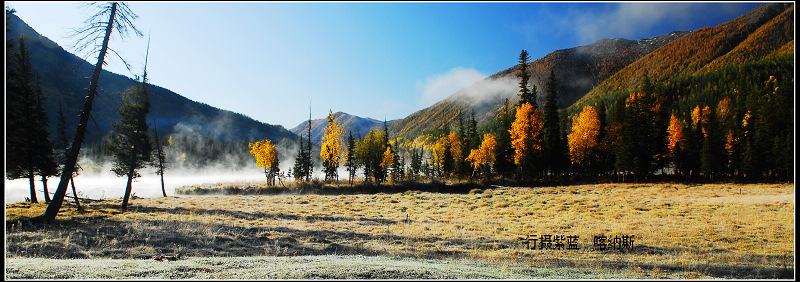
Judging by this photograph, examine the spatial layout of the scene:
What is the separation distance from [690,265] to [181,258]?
16429mm

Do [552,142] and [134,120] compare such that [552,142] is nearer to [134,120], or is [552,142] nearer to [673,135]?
[673,135]

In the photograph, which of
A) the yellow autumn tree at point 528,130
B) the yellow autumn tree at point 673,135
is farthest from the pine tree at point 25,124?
the yellow autumn tree at point 673,135

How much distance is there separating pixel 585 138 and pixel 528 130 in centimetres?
1161

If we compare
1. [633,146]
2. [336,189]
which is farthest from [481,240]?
[633,146]

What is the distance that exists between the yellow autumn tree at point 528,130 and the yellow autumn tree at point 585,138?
831 cm

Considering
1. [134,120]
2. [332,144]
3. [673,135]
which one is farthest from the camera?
[673,135]

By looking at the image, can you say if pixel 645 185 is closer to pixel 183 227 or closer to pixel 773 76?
pixel 183 227

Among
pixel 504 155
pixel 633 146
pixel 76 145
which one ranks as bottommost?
pixel 504 155

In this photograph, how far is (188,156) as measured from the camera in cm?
15038

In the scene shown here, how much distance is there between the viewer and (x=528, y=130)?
5003 centimetres

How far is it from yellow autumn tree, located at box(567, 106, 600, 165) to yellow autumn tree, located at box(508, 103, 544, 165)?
8306 millimetres

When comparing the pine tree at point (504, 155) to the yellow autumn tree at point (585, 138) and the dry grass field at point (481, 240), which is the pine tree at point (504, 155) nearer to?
the yellow autumn tree at point (585, 138)

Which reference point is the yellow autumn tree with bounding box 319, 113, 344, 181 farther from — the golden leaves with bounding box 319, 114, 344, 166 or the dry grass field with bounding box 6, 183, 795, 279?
the dry grass field with bounding box 6, 183, 795, 279

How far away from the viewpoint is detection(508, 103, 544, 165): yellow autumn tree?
49.5 metres
